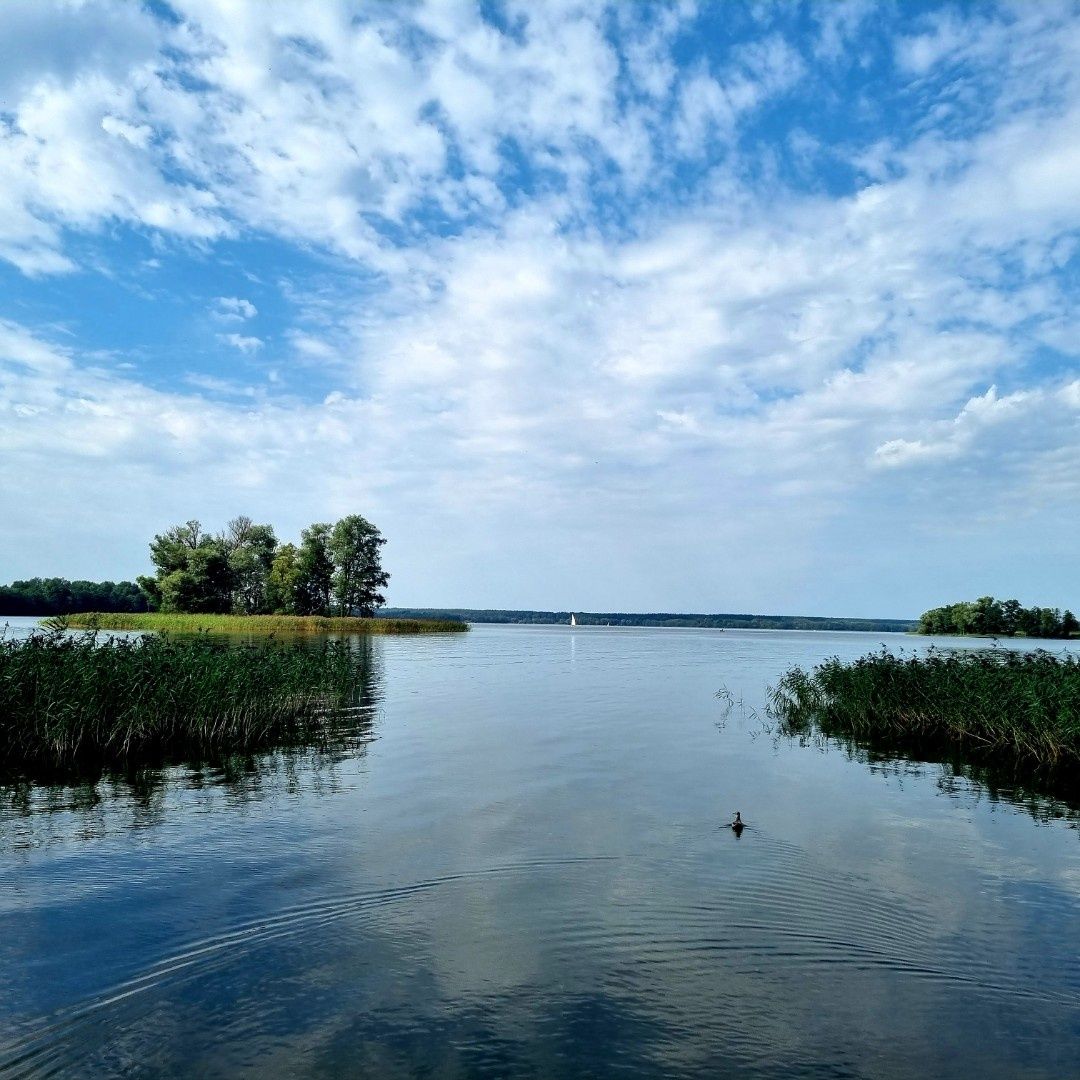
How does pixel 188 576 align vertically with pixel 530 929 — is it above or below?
above

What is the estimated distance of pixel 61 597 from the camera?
410ft

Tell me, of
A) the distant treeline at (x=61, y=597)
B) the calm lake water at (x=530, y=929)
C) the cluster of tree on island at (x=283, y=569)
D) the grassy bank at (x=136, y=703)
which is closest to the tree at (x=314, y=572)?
the cluster of tree on island at (x=283, y=569)

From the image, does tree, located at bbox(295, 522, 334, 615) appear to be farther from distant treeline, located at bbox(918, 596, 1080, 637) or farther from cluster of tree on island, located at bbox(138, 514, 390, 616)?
distant treeline, located at bbox(918, 596, 1080, 637)

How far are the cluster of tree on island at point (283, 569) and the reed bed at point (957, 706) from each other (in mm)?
76631

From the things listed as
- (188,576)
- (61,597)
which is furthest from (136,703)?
(61,597)

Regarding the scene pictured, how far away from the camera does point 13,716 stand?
16.3 meters

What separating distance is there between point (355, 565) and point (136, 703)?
8549 cm

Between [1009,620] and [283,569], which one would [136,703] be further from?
[1009,620]

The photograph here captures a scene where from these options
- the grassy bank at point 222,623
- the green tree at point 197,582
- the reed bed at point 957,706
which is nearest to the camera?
the reed bed at point 957,706

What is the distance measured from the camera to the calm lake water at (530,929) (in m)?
6.17

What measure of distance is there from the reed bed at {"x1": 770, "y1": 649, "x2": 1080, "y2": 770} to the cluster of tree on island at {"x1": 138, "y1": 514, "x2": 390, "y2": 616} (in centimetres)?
7663

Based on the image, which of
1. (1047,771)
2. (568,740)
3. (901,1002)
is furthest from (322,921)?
(1047,771)

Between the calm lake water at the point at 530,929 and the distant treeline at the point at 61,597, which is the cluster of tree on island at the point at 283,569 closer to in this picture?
the distant treeline at the point at 61,597

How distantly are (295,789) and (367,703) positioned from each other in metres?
14.0
